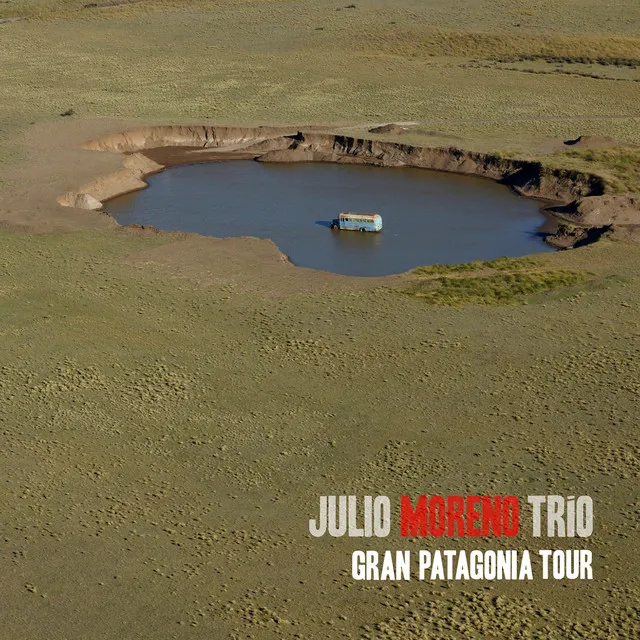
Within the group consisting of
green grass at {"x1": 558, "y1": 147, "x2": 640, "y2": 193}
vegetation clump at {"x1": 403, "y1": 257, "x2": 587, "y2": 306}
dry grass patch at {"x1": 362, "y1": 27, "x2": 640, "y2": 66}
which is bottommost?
vegetation clump at {"x1": 403, "y1": 257, "x2": 587, "y2": 306}

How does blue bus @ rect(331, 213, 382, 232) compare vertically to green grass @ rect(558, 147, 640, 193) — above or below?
below

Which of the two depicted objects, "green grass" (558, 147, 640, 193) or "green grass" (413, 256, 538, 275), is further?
"green grass" (558, 147, 640, 193)

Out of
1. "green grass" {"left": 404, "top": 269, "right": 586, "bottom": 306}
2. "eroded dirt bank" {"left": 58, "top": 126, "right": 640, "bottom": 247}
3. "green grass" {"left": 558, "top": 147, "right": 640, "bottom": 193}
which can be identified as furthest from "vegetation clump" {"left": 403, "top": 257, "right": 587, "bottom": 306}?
"green grass" {"left": 558, "top": 147, "right": 640, "bottom": 193}

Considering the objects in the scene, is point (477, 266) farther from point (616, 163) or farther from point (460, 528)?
point (460, 528)

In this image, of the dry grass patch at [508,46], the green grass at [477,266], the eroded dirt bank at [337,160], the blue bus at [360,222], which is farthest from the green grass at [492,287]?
the dry grass patch at [508,46]

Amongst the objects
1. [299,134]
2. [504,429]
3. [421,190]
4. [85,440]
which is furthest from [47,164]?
[504,429]

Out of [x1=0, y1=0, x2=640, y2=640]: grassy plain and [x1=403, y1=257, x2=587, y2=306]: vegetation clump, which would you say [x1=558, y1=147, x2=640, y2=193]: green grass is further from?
[x1=403, y1=257, x2=587, y2=306]: vegetation clump
